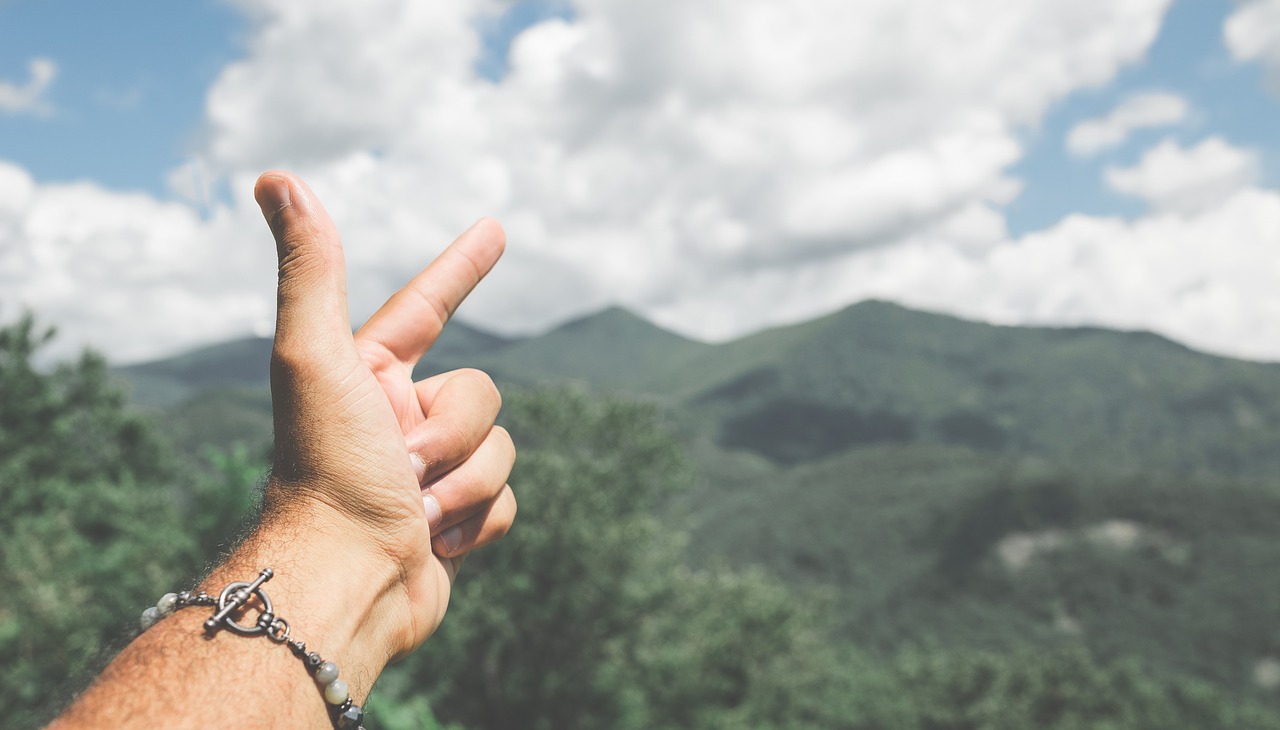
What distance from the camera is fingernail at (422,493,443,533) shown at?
247 cm

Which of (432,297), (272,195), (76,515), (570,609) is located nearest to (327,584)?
(272,195)

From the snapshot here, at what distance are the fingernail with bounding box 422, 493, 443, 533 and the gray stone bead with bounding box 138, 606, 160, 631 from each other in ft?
2.49

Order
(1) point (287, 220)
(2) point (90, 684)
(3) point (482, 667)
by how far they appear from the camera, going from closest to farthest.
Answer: (2) point (90, 684) < (1) point (287, 220) < (3) point (482, 667)

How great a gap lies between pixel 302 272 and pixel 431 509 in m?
0.84

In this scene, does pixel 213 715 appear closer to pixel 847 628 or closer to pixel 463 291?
pixel 463 291

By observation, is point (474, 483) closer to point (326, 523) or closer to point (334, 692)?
point (326, 523)

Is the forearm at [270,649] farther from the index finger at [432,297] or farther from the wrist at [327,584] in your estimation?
the index finger at [432,297]

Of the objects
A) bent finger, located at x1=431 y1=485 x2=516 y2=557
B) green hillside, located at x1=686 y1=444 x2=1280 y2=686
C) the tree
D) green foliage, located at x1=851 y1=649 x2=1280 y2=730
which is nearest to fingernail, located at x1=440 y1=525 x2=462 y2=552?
bent finger, located at x1=431 y1=485 x2=516 y2=557

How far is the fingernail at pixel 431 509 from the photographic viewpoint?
247 centimetres

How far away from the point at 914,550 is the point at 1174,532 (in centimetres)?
4436

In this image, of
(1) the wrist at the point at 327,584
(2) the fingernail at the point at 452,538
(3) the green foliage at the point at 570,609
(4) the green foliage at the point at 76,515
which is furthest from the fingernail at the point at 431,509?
(3) the green foliage at the point at 570,609

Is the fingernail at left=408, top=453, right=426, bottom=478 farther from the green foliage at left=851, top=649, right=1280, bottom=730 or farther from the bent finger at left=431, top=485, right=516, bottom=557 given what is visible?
the green foliage at left=851, top=649, right=1280, bottom=730

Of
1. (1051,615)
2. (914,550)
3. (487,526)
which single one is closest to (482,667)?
(487,526)

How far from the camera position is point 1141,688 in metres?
64.9
